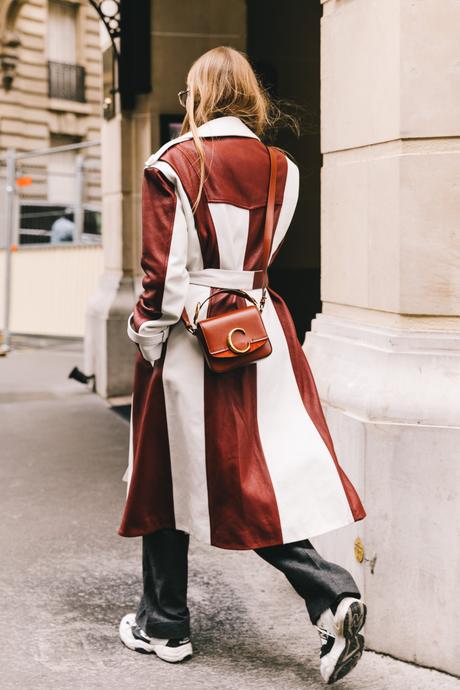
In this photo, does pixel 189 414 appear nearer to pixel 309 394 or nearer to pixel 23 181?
pixel 309 394

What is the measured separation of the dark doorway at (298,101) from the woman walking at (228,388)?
611cm

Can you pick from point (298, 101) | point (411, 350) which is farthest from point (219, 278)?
point (298, 101)

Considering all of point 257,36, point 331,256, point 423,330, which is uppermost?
point 257,36

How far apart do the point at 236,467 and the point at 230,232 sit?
2.47 feet

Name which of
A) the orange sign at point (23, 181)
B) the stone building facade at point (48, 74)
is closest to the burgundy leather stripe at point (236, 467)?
the orange sign at point (23, 181)

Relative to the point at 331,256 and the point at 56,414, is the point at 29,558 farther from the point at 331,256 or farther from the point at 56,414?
the point at 56,414

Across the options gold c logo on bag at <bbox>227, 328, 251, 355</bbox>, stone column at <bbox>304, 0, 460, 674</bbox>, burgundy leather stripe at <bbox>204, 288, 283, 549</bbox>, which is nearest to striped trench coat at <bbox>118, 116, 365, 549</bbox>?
burgundy leather stripe at <bbox>204, 288, 283, 549</bbox>

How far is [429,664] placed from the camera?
3.44 m

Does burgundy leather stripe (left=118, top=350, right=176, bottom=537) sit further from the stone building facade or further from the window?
the window

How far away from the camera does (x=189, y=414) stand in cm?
329

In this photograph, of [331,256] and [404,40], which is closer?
[404,40]

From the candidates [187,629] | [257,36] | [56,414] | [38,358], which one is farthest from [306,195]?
[187,629]

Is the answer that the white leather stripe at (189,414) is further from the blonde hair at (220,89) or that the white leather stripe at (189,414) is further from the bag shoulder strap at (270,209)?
the blonde hair at (220,89)

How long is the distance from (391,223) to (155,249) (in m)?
0.90
